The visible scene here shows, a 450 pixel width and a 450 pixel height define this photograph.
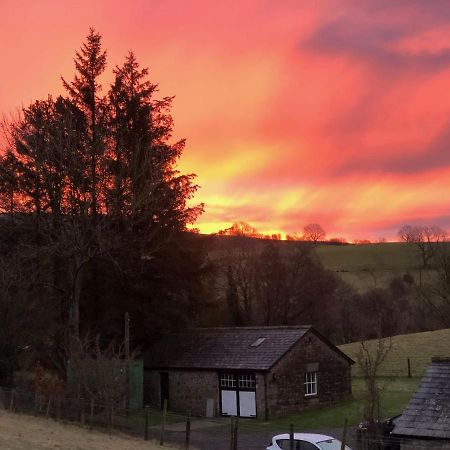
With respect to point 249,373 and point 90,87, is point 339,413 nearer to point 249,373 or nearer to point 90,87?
point 249,373

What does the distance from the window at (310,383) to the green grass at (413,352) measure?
10.6 metres

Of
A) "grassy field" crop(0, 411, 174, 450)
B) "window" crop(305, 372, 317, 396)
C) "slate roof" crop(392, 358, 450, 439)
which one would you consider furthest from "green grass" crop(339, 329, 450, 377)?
"slate roof" crop(392, 358, 450, 439)

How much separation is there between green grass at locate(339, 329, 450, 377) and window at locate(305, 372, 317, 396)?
34.7ft

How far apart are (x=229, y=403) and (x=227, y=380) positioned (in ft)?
4.15

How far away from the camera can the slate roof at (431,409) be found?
1708 centimetres

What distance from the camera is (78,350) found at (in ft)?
103

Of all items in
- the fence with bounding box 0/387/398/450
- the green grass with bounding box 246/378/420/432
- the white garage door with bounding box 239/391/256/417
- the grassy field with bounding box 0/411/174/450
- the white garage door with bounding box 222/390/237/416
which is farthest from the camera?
the white garage door with bounding box 222/390/237/416

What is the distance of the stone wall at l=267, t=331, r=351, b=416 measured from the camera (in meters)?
33.4

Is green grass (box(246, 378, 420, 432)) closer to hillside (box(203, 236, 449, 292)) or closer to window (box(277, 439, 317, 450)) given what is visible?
window (box(277, 439, 317, 450))

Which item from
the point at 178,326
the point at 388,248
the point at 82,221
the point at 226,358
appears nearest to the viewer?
the point at 226,358

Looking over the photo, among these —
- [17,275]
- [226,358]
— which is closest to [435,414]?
[226,358]

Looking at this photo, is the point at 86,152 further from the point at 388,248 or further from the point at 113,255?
the point at 388,248

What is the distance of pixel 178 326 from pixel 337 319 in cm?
3499

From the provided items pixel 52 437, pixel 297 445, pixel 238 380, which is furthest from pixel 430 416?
pixel 238 380
